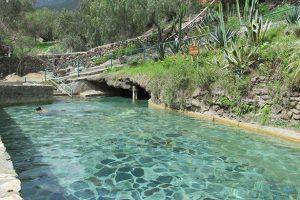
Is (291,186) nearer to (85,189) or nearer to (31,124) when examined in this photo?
(85,189)

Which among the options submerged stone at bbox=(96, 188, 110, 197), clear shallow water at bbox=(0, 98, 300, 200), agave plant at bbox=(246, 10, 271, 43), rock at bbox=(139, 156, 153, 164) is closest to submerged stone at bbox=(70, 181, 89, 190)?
clear shallow water at bbox=(0, 98, 300, 200)

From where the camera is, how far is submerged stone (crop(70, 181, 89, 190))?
8.88 m

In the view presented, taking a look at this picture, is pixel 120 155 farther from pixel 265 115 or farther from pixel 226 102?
pixel 226 102

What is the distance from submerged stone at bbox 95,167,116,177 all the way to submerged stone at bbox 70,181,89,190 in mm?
686

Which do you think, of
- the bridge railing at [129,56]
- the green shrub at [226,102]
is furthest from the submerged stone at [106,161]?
the bridge railing at [129,56]

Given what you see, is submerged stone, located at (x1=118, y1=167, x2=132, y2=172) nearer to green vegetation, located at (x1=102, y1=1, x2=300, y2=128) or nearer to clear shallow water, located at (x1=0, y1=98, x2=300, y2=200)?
clear shallow water, located at (x1=0, y1=98, x2=300, y2=200)

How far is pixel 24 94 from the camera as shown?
24.5 m

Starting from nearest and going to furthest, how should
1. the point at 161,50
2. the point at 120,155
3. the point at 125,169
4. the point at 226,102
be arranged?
1. the point at 125,169
2. the point at 120,155
3. the point at 226,102
4. the point at 161,50

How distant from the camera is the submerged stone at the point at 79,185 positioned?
29.1ft

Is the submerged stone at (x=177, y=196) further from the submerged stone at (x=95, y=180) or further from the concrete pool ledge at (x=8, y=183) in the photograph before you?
the concrete pool ledge at (x=8, y=183)

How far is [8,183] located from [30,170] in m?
4.24

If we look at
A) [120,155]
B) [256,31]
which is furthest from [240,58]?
[120,155]

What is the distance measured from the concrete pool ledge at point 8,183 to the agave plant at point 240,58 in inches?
451

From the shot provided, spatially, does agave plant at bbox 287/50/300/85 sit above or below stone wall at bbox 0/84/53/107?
above
